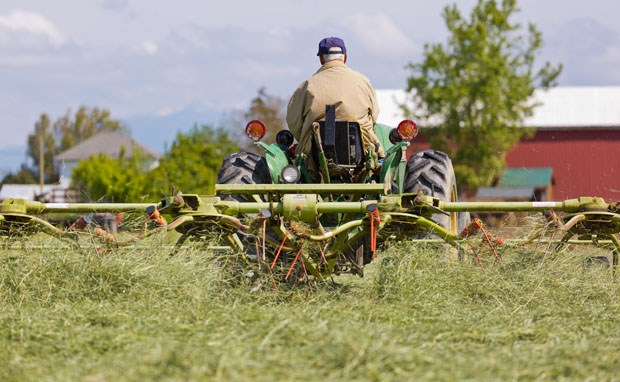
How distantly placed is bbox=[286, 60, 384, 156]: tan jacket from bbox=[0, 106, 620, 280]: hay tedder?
14cm

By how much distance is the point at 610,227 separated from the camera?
7.64 m

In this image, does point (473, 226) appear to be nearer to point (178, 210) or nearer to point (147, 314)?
point (178, 210)

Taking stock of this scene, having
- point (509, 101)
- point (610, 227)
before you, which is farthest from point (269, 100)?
point (610, 227)

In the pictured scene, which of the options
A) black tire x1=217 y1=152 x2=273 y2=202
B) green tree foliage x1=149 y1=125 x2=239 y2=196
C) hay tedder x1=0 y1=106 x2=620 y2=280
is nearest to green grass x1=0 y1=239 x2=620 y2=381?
hay tedder x1=0 y1=106 x2=620 y2=280

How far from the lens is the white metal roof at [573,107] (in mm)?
48000

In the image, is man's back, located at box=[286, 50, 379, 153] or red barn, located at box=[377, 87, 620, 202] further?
red barn, located at box=[377, 87, 620, 202]

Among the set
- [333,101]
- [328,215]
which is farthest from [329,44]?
[328,215]

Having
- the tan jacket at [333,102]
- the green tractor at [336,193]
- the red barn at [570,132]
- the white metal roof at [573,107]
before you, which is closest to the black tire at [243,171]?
the green tractor at [336,193]

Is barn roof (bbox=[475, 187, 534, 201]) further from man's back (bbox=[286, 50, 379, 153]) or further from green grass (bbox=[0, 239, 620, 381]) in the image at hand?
green grass (bbox=[0, 239, 620, 381])

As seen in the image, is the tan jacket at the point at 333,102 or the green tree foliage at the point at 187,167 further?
the green tree foliage at the point at 187,167

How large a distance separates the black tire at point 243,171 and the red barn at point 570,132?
35915mm

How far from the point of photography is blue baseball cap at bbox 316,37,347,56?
9062mm

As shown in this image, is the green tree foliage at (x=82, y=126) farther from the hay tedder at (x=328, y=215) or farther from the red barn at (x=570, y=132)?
the hay tedder at (x=328, y=215)

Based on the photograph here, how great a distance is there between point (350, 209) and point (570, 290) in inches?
58.7
